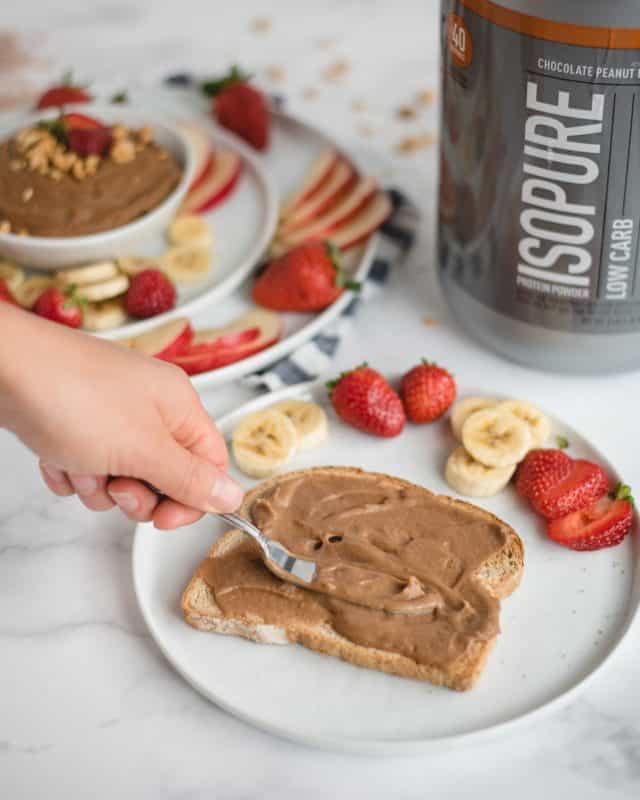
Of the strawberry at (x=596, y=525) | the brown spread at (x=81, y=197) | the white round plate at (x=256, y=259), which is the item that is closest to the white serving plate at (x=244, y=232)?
the white round plate at (x=256, y=259)

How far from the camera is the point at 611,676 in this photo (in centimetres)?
151

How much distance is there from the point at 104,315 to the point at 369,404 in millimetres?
582

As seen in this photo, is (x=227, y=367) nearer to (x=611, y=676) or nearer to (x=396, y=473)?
(x=396, y=473)

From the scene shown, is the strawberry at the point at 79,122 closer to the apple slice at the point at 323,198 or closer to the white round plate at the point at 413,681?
the apple slice at the point at 323,198

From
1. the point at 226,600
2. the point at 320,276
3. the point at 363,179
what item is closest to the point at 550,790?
the point at 226,600

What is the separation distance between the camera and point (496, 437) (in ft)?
5.82

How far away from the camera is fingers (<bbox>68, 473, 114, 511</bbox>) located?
1477 millimetres

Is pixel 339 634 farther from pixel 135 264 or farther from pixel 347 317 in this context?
pixel 135 264

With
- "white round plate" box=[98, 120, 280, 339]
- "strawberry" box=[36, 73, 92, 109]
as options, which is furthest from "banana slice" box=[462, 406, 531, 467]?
"strawberry" box=[36, 73, 92, 109]

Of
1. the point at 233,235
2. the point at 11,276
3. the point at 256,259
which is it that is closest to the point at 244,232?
the point at 233,235

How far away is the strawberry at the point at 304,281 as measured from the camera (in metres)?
2.08

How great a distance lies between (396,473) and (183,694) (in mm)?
509

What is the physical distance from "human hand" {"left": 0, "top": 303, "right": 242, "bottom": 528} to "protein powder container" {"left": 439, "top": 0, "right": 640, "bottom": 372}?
64 centimetres

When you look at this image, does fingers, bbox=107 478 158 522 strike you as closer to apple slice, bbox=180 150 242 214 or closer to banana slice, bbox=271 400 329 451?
banana slice, bbox=271 400 329 451
